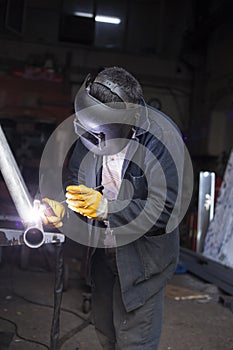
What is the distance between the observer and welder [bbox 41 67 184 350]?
4.15ft

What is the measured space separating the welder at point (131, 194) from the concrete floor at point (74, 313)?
76 cm

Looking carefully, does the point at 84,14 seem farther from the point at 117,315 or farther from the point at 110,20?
the point at 117,315

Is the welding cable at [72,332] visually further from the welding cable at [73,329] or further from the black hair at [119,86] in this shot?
the black hair at [119,86]

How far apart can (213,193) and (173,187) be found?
3.33m

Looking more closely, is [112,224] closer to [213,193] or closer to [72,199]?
[72,199]

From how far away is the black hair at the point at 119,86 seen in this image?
4.23 feet

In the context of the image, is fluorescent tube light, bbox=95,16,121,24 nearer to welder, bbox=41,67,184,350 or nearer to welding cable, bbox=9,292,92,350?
welding cable, bbox=9,292,92,350

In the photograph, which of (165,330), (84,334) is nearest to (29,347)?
(84,334)

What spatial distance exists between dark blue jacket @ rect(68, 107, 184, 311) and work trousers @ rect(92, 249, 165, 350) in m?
0.06

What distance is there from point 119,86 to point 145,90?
19.1 ft

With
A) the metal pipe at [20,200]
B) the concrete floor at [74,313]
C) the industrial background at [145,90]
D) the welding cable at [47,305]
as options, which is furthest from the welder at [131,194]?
the industrial background at [145,90]

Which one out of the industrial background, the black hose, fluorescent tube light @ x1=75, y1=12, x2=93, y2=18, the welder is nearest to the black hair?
the welder

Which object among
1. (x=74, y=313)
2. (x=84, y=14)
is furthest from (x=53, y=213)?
(x=84, y=14)

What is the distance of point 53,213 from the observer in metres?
1.43
